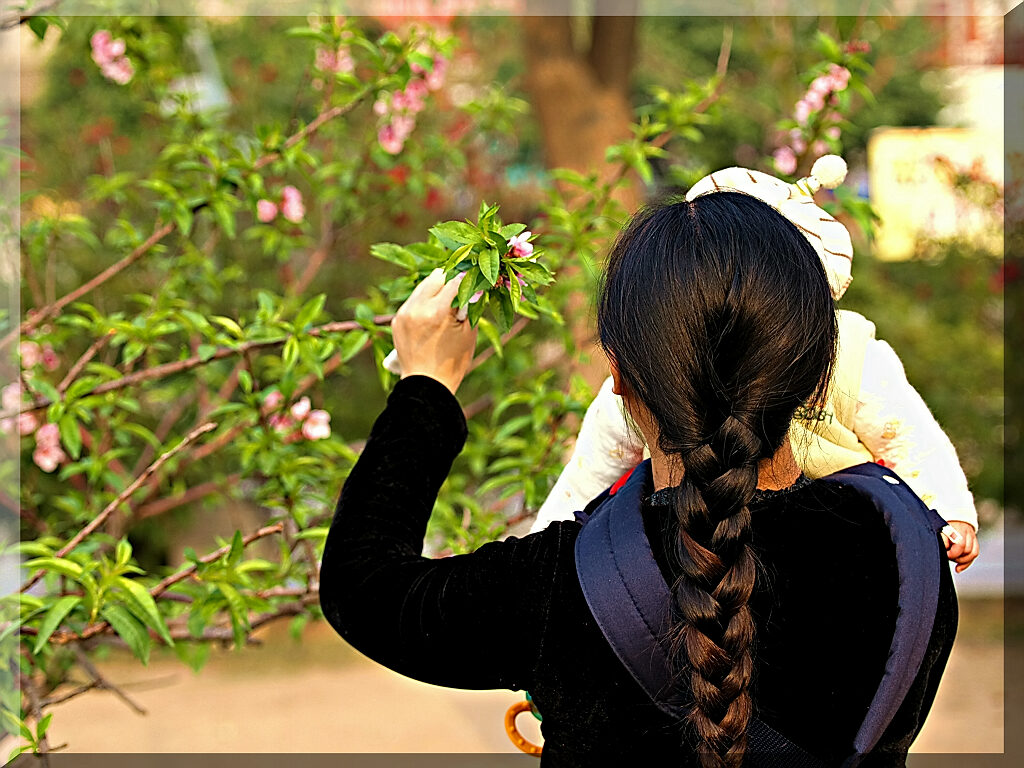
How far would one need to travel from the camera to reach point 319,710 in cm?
469

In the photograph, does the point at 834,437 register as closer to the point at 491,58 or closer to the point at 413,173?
the point at 413,173

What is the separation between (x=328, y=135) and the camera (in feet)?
11.2

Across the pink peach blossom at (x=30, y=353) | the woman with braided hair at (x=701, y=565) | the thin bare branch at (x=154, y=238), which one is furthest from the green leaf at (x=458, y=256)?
the pink peach blossom at (x=30, y=353)

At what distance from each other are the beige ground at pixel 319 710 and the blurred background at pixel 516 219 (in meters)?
0.01

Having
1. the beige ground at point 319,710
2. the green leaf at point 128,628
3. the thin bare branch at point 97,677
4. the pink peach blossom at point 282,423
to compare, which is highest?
the pink peach blossom at point 282,423

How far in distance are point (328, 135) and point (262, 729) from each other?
249 centimetres

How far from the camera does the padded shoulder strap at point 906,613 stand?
3.62ft

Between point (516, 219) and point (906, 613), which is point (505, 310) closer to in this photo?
point (906, 613)

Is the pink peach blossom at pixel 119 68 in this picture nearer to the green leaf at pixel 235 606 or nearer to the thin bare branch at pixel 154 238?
the thin bare branch at pixel 154 238

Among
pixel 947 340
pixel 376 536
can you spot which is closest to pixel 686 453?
pixel 376 536

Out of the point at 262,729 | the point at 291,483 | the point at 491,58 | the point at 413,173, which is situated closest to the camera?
the point at 291,483

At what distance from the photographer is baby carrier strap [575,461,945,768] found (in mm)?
1073

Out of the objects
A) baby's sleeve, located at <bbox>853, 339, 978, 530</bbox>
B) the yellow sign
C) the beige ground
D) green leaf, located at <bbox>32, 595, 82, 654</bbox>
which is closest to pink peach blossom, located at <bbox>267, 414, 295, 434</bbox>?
green leaf, located at <bbox>32, 595, 82, 654</bbox>

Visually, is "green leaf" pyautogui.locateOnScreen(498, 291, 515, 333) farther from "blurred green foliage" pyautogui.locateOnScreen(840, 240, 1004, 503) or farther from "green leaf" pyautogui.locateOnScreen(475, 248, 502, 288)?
"blurred green foliage" pyautogui.locateOnScreen(840, 240, 1004, 503)
